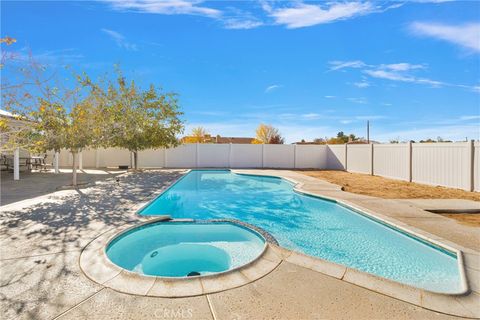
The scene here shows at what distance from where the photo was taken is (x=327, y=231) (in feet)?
17.0

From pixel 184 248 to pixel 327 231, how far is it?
3.03 meters

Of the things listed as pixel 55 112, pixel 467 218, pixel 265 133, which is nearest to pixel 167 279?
pixel 467 218

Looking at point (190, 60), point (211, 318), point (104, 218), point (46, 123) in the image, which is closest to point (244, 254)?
point (211, 318)

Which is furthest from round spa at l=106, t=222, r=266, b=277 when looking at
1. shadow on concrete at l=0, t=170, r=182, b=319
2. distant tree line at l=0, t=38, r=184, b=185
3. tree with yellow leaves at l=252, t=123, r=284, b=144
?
tree with yellow leaves at l=252, t=123, r=284, b=144

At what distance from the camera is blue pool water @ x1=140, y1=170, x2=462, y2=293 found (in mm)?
3452

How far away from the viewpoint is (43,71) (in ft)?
25.1

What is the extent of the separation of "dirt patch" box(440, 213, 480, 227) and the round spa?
4.44 m

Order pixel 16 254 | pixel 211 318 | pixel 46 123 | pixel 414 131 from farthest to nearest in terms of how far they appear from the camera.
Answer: pixel 414 131 < pixel 46 123 < pixel 16 254 < pixel 211 318

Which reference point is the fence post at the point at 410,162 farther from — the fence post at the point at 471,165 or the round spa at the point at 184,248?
the round spa at the point at 184,248

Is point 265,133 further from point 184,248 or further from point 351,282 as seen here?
point 351,282

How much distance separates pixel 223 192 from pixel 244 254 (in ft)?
18.2

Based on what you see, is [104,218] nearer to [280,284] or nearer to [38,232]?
[38,232]

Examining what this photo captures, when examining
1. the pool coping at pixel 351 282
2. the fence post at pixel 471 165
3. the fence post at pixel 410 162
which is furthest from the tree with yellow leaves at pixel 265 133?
the pool coping at pixel 351 282

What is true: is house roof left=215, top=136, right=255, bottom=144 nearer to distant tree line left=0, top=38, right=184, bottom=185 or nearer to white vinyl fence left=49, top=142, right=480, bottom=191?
white vinyl fence left=49, top=142, right=480, bottom=191
